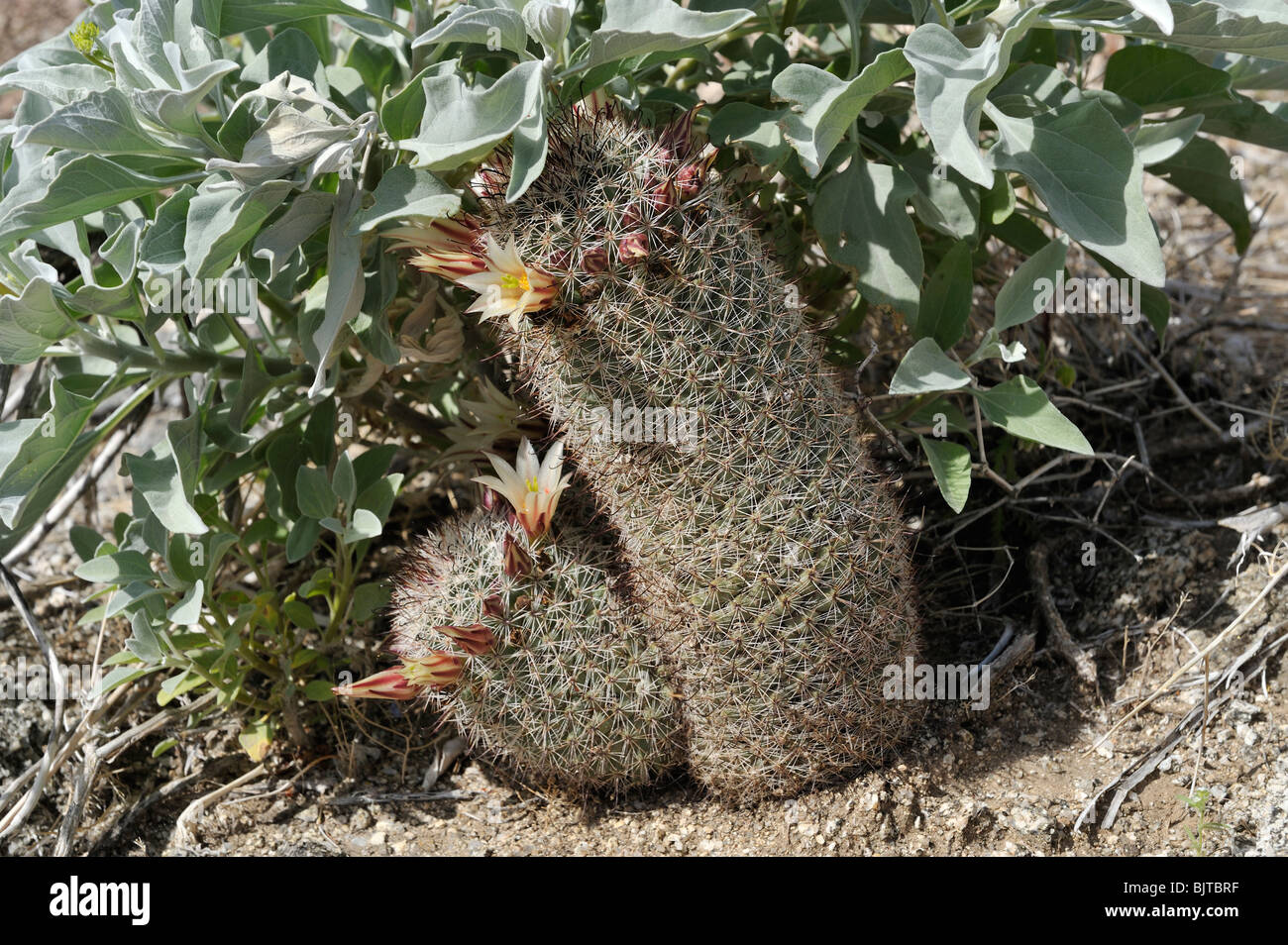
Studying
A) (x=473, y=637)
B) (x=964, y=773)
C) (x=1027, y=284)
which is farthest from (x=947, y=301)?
(x=473, y=637)

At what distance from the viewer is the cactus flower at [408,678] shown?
2.07 metres

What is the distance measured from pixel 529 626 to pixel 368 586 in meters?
0.43

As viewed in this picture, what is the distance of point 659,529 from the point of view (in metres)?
2.01

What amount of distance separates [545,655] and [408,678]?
0.25m

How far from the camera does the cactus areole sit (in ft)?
6.12

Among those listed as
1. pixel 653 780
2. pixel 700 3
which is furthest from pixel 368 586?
pixel 700 3

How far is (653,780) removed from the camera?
2.28m

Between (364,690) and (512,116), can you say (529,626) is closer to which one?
(364,690)
